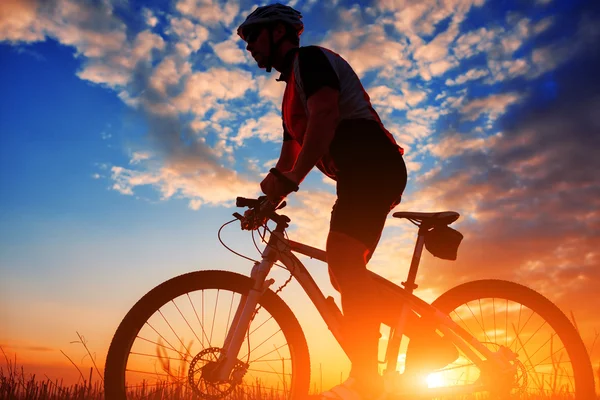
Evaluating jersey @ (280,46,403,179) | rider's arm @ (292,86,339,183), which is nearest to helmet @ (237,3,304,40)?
jersey @ (280,46,403,179)

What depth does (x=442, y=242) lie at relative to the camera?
11.1 feet

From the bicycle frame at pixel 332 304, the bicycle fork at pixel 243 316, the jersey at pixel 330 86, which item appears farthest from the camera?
the bicycle frame at pixel 332 304

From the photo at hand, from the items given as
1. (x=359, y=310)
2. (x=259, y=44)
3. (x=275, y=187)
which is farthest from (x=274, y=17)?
(x=359, y=310)

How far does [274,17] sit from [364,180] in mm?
1371

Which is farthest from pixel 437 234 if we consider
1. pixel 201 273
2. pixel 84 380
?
pixel 84 380

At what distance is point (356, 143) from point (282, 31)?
105 centimetres

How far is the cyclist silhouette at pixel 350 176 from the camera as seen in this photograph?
2.87m

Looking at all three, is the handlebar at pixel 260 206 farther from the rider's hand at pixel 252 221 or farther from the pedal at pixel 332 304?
the pedal at pixel 332 304

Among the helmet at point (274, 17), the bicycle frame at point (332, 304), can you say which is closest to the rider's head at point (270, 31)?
the helmet at point (274, 17)

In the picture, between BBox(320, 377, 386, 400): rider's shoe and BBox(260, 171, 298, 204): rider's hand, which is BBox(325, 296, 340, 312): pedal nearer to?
BBox(320, 377, 386, 400): rider's shoe

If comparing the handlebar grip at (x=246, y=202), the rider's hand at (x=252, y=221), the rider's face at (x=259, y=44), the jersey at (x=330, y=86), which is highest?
the rider's face at (x=259, y=44)

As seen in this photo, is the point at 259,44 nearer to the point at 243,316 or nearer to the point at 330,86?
the point at 330,86

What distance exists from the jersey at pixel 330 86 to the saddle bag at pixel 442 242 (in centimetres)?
65

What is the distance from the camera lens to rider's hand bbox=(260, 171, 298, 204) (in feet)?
9.37
